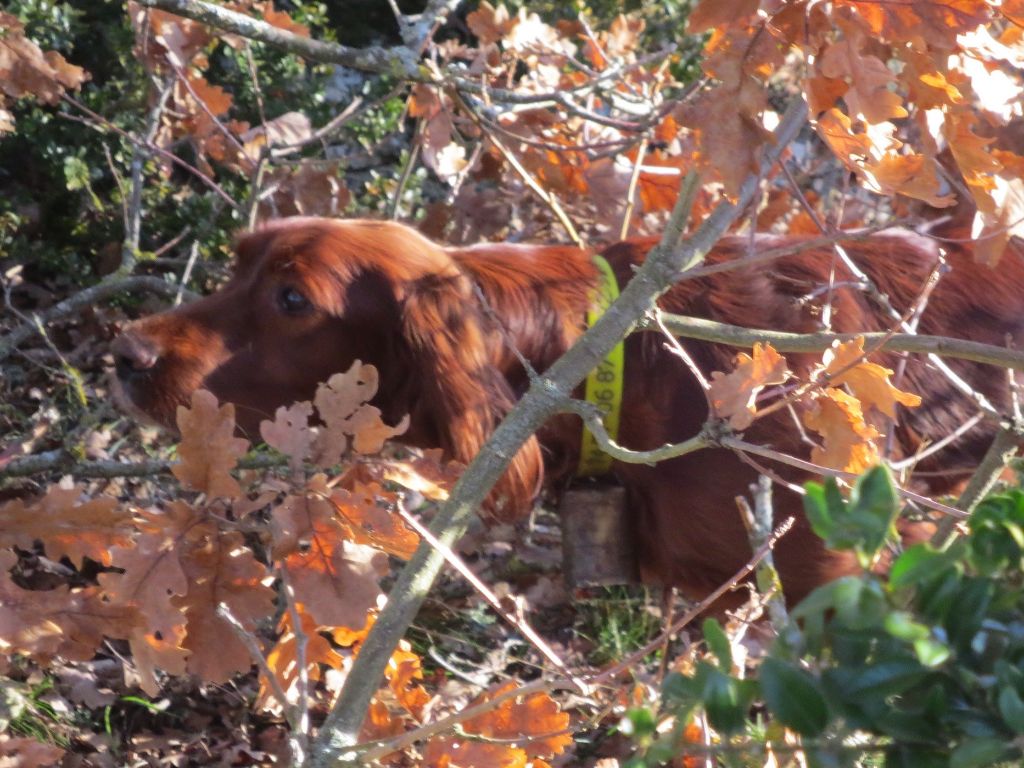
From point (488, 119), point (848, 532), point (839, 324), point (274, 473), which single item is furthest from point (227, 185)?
point (848, 532)

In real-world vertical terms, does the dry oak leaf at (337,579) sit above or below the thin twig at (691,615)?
below

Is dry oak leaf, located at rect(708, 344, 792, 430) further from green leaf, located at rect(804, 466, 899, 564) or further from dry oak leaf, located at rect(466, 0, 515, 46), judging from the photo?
dry oak leaf, located at rect(466, 0, 515, 46)

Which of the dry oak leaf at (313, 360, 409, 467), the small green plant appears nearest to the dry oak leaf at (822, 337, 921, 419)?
the dry oak leaf at (313, 360, 409, 467)

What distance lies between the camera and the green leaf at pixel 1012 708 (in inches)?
28.2

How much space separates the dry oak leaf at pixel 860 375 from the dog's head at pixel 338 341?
108cm

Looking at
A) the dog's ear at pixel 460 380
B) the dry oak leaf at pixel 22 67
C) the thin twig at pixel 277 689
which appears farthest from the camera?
the dry oak leaf at pixel 22 67

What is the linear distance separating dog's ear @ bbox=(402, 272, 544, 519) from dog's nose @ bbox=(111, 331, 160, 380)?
2.17 ft

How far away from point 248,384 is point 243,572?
981mm

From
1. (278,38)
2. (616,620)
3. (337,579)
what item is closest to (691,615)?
(337,579)

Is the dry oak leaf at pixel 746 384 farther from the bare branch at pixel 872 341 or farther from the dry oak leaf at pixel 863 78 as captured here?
the dry oak leaf at pixel 863 78

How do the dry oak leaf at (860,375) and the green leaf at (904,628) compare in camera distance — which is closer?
the green leaf at (904,628)

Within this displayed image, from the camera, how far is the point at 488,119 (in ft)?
11.3

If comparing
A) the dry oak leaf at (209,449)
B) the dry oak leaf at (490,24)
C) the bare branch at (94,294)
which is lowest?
the bare branch at (94,294)

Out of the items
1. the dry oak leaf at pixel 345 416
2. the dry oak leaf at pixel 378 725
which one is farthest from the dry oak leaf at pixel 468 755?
the dry oak leaf at pixel 345 416
